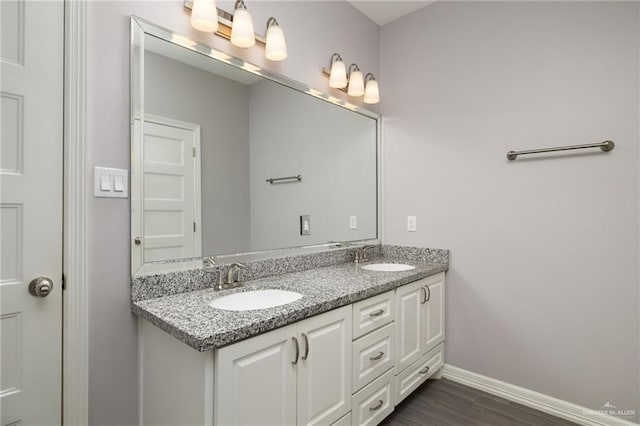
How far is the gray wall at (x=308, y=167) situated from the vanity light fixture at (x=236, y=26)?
0.19 m

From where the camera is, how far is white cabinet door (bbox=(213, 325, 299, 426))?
0.98 meters

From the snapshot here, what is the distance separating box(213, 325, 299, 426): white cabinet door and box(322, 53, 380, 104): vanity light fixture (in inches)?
62.6

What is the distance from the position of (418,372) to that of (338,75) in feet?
6.21

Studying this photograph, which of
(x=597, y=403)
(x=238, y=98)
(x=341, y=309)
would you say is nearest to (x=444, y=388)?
(x=597, y=403)

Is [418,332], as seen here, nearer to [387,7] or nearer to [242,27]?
[242,27]

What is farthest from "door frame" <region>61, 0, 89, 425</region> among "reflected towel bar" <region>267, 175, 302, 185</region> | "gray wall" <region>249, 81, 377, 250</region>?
"reflected towel bar" <region>267, 175, 302, 185</region>

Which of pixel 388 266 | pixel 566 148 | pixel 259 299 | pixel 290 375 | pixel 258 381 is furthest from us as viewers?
pixel 388 266

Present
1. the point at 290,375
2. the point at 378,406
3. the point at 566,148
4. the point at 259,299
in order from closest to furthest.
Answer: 1. the point at 290,375
2. the point at 259,299
3. the point at 378,406
4. the point at 566,148

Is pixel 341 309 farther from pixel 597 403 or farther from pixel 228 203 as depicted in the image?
pixel 597 403

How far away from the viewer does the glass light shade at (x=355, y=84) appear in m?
2.23

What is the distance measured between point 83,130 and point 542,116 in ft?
7.35

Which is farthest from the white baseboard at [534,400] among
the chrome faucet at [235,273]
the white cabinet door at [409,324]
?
the chrome faucet at [235,273]

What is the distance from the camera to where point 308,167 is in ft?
6.84

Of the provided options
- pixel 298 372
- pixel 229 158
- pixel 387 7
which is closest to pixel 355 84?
pixel 387 7
